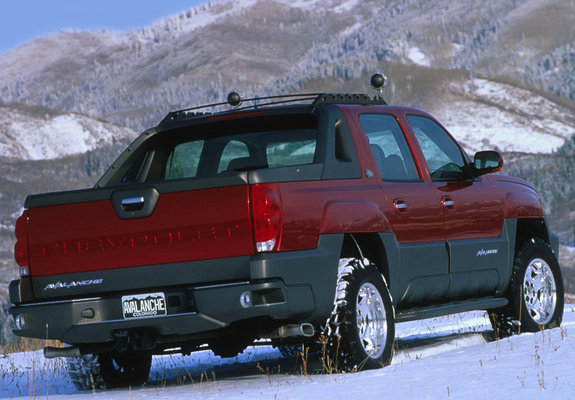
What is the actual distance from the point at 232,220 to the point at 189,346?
1322 millimetres

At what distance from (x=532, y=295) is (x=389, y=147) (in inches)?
90.1

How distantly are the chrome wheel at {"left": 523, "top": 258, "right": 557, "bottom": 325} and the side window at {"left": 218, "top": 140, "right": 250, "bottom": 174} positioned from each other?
3.06 meters

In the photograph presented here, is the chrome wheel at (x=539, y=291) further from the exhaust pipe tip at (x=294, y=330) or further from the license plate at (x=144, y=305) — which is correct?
the license plate at (x=144, y=305)

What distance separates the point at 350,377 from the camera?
540cm

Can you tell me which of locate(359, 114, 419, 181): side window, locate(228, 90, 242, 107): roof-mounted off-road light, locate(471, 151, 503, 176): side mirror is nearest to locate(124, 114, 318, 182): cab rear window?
locate(359, 114, 419, 181): side window

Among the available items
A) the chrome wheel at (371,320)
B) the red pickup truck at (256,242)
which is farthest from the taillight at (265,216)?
the chrome wheel at (371,320)

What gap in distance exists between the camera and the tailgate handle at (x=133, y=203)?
5.27m

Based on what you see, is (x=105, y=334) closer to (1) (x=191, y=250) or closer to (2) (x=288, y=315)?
(1) (x=191, y=250)

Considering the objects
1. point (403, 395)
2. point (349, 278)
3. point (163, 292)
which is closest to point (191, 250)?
point (163, 292)

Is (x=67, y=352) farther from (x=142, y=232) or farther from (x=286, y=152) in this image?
(x=286, y=152)

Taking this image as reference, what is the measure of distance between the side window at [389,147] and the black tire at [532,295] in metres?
1.69

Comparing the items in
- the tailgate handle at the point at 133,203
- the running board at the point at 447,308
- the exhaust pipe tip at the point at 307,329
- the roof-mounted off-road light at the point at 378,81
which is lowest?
the running board at the point at 447,308

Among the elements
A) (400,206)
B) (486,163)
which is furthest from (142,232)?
(486,163)

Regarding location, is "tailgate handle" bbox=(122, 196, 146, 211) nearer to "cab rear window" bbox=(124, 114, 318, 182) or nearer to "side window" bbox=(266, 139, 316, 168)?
"cab rear window" bbox=(124, 114, 318, 182)
